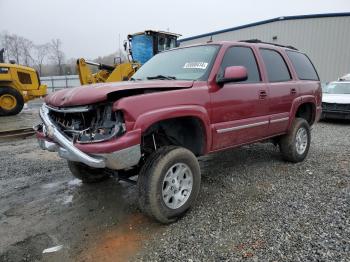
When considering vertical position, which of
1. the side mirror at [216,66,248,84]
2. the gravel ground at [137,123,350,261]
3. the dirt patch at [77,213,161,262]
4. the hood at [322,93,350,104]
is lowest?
the dirt patch at [77,213,161,262]

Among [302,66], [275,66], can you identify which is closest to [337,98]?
[302,66]

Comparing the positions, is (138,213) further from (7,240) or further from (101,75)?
(101,75)

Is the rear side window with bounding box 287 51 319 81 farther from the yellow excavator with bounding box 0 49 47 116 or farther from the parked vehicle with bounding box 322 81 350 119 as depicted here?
the yellow excavator with bounding box 0 49 47 116

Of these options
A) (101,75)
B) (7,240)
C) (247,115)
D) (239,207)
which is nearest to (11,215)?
(7,240)

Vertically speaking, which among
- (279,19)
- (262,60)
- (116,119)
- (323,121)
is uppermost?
(279,19)

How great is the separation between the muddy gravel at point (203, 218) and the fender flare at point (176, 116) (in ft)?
3.02

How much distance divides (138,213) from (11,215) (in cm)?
152

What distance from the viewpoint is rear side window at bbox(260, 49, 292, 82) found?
4957 mm

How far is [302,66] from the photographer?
5.88 m

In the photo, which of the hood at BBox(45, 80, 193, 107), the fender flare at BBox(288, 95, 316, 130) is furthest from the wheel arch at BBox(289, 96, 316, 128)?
the hood at BBox(45, 80, 193, 107)

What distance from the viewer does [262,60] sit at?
4844mm

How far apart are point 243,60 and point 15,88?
1134cm

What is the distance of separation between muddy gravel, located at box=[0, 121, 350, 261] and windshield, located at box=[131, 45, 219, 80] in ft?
5.21

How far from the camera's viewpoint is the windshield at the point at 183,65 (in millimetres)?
4004
